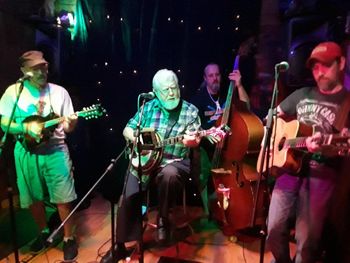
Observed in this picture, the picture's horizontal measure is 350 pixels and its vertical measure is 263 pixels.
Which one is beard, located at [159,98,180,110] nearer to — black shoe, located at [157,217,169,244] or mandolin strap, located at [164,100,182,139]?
mandolin strap, located at [164,100,182,139]

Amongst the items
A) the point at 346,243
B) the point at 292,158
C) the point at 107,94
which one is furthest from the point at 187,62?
the point at 346,243

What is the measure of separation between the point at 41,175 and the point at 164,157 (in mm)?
1156

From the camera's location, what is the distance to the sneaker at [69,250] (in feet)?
10.4

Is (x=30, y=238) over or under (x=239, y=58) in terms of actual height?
under

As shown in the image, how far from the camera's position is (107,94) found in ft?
14.5

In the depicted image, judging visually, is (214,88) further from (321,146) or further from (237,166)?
(321,146)

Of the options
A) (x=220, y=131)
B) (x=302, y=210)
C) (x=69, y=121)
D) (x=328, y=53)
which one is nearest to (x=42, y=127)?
(x=69, y=121)

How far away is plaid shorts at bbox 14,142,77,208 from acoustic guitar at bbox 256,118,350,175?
1869mm

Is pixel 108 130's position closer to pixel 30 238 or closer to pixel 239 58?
pixel 30 238

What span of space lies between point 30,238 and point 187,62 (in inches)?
102

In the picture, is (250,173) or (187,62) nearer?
(250,173)

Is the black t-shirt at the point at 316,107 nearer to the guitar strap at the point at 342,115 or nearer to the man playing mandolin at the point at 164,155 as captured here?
the guitar strap at the point at 342,115

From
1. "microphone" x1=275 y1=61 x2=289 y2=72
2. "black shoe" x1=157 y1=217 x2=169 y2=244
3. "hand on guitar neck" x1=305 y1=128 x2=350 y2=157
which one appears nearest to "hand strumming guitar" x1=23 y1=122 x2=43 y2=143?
"black shoe" x1=157 y1=217 x2=169 y2=244

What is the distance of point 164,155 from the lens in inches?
130
